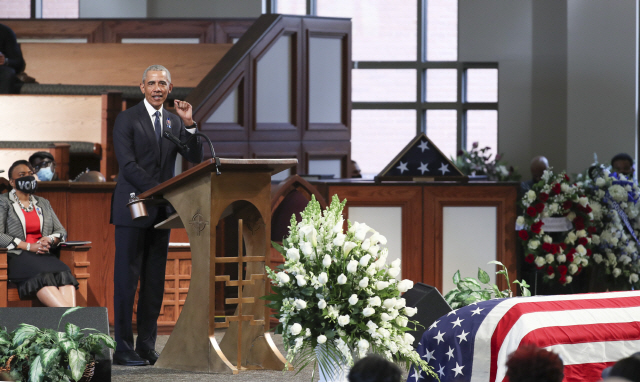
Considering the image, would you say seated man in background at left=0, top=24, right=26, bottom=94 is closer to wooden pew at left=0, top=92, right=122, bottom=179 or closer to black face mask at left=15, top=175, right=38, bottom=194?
wooden pew at left=0, top=92, right=122, bottom=179

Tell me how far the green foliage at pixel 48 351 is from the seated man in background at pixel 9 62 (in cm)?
493

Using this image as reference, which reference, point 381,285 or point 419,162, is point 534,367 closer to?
point 381,285

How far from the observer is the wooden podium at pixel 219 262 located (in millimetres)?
3199

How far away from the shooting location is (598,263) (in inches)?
223

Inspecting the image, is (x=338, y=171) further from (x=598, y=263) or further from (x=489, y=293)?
(x=489, y=293)

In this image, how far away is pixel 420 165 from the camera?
538cm

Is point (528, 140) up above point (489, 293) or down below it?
above


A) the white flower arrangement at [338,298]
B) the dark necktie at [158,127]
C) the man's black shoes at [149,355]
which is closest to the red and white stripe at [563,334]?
the white flower arrangement at [338,298]

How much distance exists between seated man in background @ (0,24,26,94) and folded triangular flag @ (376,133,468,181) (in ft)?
12.8

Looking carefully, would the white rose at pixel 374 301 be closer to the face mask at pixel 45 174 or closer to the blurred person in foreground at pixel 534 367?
the blurred person in foreground at pixel 534 367

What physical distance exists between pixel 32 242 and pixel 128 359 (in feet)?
4.58

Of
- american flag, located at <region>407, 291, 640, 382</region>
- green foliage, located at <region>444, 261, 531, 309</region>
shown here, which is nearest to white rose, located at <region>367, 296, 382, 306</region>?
american flag, located at <region>407, 291, 640, 382</region>

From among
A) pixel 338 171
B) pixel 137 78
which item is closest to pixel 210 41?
pixel 137 78

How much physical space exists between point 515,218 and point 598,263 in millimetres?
844
